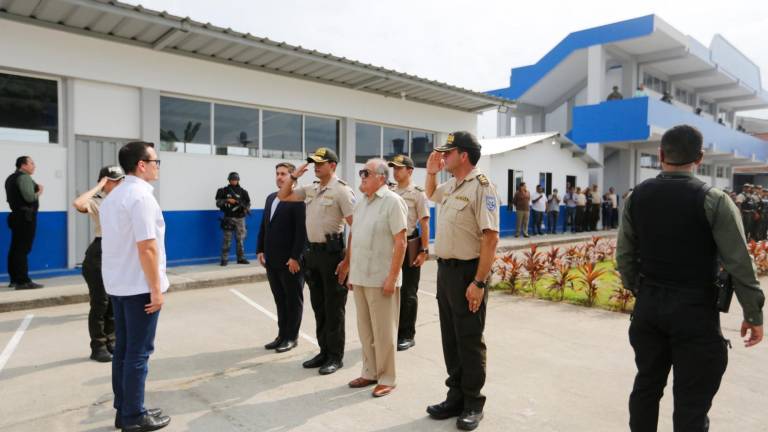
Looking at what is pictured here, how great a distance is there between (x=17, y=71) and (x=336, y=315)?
287 inches

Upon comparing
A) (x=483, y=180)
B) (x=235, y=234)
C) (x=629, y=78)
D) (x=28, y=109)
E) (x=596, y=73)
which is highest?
(x=629, y=78)

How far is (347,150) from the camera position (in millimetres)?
12992

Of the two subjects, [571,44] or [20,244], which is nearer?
[20,244]

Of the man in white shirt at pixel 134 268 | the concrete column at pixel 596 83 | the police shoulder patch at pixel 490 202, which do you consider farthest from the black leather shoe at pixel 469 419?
the concrete column at pixel 596 83

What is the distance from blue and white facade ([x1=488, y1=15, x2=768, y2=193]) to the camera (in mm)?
22359

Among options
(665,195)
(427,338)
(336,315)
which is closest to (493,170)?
(427,338)

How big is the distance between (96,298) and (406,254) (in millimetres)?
3121

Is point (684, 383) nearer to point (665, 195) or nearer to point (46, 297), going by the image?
point (665, 195)

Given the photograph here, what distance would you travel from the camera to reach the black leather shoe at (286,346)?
534 cm

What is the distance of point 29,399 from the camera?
4082 millimetres

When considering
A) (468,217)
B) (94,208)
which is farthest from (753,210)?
(94,208)

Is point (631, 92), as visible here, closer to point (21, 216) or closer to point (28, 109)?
point (28, 109)

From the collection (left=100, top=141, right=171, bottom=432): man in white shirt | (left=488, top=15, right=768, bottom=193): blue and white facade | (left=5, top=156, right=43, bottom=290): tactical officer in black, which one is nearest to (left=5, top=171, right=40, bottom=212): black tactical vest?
(left=5, top=156, right=43, bottom=290): tactical officer in black

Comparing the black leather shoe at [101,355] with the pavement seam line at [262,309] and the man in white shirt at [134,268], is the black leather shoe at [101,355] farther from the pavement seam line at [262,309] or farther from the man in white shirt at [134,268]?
the pavement seam line at [262,309]
